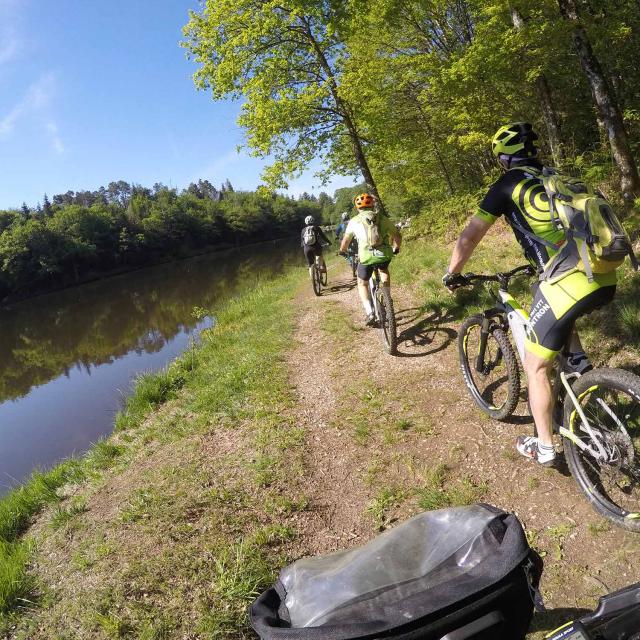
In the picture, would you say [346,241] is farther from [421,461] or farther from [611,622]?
[611,622]

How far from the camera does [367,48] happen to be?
14391 millimetres

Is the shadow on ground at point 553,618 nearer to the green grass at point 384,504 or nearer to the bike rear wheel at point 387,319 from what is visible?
the green grass at point 384,504

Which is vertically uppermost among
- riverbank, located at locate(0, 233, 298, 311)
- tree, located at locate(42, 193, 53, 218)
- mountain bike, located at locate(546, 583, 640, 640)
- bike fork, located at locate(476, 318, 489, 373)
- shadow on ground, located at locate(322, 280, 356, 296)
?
tree, located at locate(42, 193, 53, 218)

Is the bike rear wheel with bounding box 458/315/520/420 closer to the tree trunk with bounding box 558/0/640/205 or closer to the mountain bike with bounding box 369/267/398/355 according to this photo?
the mountain bike with bounding box 369/267/398/355

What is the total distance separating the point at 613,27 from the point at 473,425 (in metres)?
8.46

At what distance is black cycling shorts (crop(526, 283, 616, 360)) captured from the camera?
2.53 metres

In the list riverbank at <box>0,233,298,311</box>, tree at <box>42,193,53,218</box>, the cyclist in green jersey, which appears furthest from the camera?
tree at <box>42,193,53,218</box>

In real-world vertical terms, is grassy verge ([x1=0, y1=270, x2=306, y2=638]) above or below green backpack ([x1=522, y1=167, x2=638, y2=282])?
below

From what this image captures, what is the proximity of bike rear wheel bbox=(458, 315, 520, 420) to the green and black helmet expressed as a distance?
1.50 meters

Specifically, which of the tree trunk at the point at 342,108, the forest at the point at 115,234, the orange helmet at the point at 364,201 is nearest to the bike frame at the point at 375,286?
the orange helmet at the point at 364,201

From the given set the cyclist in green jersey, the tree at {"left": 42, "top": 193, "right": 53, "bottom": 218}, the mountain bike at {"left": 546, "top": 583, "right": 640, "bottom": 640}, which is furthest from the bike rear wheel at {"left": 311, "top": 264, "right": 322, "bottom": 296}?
the tree at {"left": 42, "top": 193, "right": 53, "bottom": 218}

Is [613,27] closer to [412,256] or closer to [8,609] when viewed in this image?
[412,256]

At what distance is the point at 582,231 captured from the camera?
7.75ft

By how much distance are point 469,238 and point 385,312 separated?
295cm
